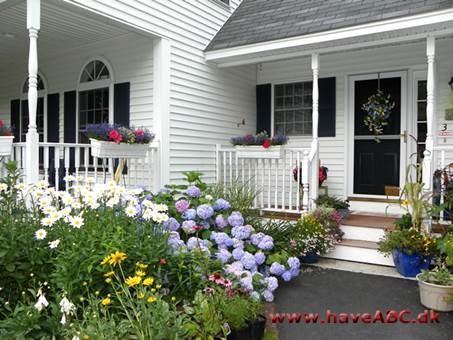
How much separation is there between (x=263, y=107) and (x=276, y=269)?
4.57 m

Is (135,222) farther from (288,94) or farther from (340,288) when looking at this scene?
(288,94)

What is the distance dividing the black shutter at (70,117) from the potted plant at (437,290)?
6077 mm

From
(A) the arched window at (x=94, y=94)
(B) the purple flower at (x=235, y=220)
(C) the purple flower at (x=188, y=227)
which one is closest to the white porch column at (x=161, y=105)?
(A) the arched window at (x=94, y=94)

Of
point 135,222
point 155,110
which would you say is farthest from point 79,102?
point 135,222

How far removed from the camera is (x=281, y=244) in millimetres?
4688

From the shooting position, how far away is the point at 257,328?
2818 mm

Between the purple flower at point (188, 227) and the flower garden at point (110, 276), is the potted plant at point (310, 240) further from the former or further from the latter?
the purple flower at point (188, 227)

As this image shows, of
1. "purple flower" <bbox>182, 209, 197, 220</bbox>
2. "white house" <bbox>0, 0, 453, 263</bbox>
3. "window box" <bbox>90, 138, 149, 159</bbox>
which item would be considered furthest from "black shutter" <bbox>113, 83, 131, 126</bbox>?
"purple flower" <bbox>182, 209, 197, 220</bbox>

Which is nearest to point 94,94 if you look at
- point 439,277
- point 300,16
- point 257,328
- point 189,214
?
point 300,16

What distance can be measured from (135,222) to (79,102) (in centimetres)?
507

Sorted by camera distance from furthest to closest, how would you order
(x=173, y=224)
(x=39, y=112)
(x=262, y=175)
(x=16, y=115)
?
1. (x=16, y=115)
2. (x=39, y=112)
3. (x=262, y=175)
4. (x=173, y=224)

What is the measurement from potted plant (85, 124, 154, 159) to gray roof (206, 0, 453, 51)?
7.98ft

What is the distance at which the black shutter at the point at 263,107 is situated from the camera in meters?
7.96

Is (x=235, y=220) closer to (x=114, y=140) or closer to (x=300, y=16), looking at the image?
(x=114, y=140)
